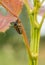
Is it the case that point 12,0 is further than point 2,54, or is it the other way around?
point 2,54

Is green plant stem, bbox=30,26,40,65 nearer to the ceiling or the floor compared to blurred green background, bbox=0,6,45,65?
nearer to the ceiling

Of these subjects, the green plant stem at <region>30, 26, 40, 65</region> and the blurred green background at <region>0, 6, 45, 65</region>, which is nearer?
the green plant stem at <region>30, 26, 40, 65</region>

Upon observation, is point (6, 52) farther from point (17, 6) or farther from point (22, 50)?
point (17, 6)

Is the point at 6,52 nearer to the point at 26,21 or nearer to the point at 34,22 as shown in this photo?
the point at 26,21

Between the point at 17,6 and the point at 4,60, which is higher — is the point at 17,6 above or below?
above

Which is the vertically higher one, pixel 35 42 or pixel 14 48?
pixel 35 42

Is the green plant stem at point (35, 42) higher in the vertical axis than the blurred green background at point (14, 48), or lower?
higher

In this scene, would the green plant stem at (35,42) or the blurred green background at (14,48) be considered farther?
the blurred green background at (14,48)

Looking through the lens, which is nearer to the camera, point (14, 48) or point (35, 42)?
point (35, 42)

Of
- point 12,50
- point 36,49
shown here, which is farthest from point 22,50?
point 36,49

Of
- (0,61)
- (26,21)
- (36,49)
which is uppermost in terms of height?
(36,49)
